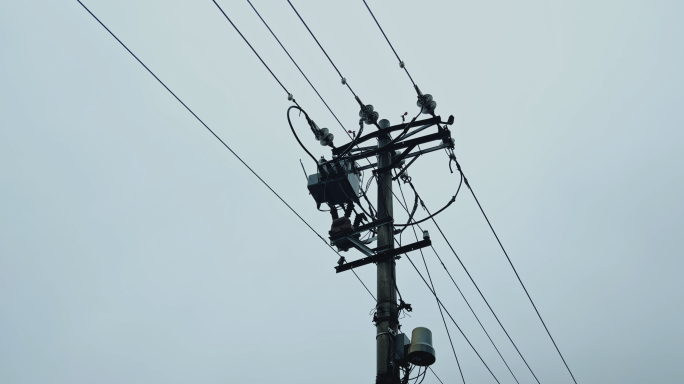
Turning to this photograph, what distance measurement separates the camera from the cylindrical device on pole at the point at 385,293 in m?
8.14

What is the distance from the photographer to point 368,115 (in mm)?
10164

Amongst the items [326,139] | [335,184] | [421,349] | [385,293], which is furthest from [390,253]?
[326,139]

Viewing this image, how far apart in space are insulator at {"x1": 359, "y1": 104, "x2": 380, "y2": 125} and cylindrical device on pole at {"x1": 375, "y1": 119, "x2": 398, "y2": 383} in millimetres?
714

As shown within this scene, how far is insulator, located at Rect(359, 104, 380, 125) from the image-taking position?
10.1m

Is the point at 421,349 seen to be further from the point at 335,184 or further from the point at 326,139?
the point at 326,139

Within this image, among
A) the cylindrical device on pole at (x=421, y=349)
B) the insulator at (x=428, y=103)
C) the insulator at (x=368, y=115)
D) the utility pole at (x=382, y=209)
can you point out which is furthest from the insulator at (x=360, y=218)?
the cylindrical device on pole at (x=421, y=349)

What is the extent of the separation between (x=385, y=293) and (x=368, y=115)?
10.4 ft

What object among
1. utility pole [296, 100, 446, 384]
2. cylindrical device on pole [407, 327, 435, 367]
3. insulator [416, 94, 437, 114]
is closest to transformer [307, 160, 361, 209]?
utility pole [296, 100, 446, 384]

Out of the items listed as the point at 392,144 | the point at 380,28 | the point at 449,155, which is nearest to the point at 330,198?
the point at 392,144

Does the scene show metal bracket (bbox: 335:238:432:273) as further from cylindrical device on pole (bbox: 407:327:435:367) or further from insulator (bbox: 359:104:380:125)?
insulator (bbox: 359:104:380:125)

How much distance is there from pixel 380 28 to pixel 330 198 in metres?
3.09

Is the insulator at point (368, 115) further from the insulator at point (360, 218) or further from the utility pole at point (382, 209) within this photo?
the insulator at point (360, 218)

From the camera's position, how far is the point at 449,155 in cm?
989

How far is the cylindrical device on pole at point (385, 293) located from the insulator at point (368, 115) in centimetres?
71
